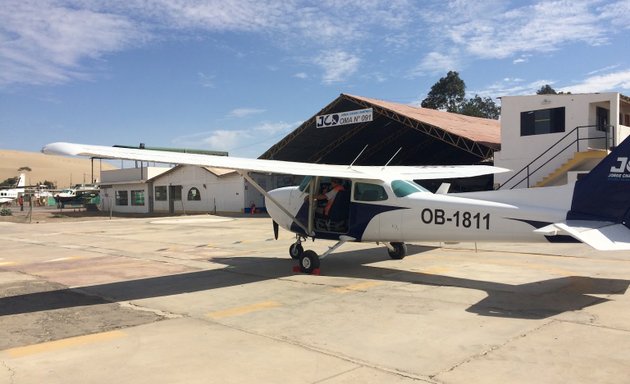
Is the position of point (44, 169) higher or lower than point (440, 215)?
higher

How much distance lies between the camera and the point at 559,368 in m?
4.63

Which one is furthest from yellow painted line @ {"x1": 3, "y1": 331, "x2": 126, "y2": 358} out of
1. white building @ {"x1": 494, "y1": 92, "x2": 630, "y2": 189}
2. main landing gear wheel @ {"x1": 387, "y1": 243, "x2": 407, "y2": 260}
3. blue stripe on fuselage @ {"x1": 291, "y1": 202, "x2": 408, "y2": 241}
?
white building @ {"x1": 494, "y1": 92, "x2": 630, "y2": 189}

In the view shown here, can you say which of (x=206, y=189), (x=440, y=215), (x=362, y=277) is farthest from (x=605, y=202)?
(x=206, y=189)

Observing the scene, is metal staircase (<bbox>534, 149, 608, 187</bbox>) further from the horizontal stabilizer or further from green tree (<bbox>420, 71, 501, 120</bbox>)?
green tree (<bbox>420, 71, 501, 120</bbox>)

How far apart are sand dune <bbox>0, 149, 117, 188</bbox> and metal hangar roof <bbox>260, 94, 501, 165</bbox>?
114 m

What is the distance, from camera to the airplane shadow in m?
7.14

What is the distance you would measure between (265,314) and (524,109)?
797 inches

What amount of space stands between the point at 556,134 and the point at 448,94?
7054 centimetres

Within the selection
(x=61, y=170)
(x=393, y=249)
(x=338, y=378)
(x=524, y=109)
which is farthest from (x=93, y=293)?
(x=61, y=170)

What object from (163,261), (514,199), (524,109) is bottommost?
(163,261)

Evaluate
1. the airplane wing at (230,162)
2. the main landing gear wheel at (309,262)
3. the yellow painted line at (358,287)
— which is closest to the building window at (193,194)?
the airplane wing at (230,162)

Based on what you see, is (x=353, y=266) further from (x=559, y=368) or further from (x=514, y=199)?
(x=559, y=368)

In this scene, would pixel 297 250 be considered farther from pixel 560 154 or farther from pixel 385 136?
pixel 385 136

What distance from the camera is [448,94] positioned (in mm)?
89125
